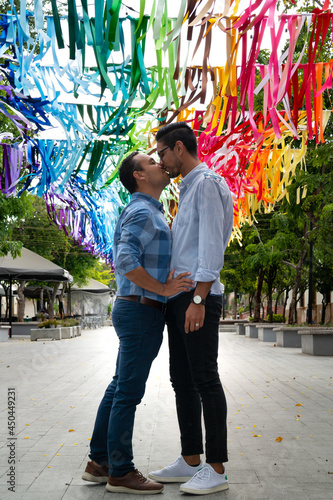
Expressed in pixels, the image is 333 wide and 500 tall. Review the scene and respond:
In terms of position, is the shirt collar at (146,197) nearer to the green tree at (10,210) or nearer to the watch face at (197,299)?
the watch face at (197,299)

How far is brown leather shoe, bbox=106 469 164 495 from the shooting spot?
11.1 feet

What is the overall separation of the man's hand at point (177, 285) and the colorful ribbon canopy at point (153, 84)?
1.05 m

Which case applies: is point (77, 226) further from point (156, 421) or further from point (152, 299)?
point (152, 299)

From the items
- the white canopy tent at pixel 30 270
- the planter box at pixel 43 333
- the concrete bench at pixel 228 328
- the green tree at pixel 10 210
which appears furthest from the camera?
the concrete bench at pixel 228 328

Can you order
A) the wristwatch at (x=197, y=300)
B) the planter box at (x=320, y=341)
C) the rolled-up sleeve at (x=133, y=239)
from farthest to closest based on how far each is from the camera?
1. the planter box at (x=320, y=341)
2. the rolled-up sleeve at (x=133, y=239)
3. the wristwatch at (x=197, y=300)

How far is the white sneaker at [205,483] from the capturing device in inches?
131

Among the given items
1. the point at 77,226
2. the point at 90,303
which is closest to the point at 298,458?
the point at 77,226

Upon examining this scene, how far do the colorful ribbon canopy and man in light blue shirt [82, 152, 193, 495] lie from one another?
80 cm

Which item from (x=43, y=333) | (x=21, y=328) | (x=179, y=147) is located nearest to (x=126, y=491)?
(x=179, y=147)

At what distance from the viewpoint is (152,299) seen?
3.48 meters

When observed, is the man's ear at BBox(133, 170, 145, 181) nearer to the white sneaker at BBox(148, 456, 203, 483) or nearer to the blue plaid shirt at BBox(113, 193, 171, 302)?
the blue plaid shirt at BBox(113, 193, 171, 302)

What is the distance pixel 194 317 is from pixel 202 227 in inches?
19.6

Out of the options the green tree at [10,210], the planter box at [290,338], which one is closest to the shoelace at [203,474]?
the green tree at [10,210]

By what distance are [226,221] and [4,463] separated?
7.13ft
